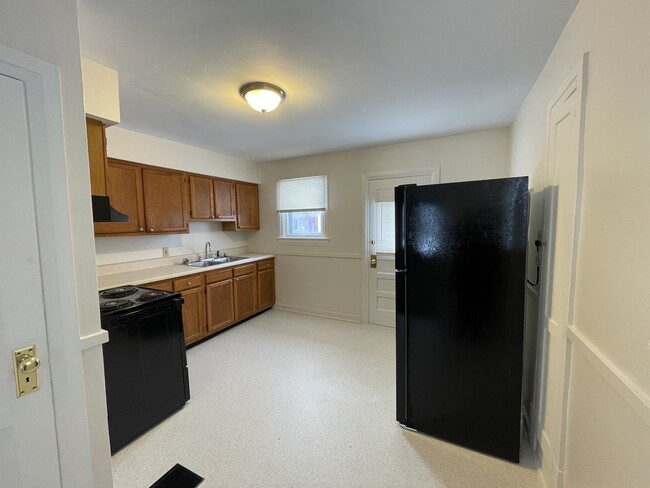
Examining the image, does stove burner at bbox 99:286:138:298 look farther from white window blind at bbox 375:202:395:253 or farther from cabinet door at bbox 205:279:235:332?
white window blind at bbox 375:202:395:253

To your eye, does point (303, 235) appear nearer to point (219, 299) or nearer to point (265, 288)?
point (265, 288)

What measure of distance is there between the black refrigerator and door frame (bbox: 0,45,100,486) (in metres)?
1.69

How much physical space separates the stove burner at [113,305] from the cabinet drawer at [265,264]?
92.4 inches

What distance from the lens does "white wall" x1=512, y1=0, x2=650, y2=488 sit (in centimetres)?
83

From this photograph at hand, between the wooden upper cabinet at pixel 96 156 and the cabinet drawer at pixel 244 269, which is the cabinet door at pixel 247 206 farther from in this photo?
the wooden upper cabinet at pixel 96 156

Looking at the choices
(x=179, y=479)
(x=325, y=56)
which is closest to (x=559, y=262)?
(x=325, y=56)

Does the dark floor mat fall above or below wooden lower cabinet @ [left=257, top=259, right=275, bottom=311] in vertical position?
below

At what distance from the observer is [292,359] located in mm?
2934

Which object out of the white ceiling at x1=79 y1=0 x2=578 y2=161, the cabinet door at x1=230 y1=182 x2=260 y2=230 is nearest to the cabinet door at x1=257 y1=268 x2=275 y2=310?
the cabinet door at x1=230 y1=182 x2=260 y2=230

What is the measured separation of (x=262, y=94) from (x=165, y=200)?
6.34ft

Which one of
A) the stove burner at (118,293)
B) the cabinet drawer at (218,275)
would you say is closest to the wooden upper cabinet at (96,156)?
the stove burner at (118,293)

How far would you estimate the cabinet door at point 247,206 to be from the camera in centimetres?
428

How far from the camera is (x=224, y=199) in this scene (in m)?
4.00

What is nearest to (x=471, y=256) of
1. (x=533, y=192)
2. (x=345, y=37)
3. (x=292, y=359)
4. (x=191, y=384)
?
(x=533, y=192)
